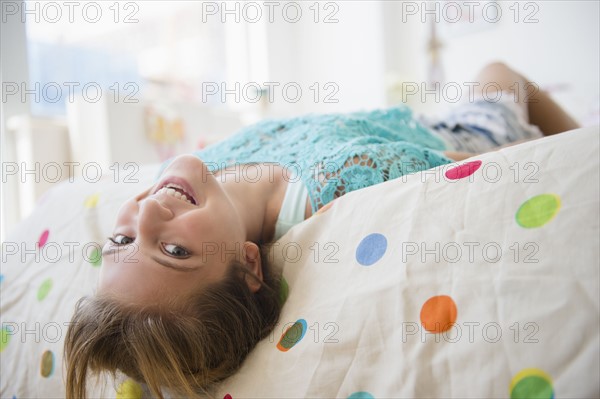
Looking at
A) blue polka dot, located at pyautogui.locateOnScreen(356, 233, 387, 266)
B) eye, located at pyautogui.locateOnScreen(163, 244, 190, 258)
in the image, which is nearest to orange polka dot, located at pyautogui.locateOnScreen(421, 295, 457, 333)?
blue polka dot, located at pyautogui.locateOnScreen(356, 233, 387, 266)

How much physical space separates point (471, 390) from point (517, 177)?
255 mm

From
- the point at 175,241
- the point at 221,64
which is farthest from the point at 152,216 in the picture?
the point at 221,64

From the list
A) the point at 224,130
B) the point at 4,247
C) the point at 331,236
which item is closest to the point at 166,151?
the point at 224,130

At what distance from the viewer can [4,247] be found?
3.33 ft

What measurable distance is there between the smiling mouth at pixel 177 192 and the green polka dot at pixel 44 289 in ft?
0.82

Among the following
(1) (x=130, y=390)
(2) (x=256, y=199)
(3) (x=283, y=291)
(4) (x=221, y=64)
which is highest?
(4) (x=221, y=64)

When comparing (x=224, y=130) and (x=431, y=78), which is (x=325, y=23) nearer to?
(x=431, y=78)

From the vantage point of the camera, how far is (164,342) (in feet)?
2.17

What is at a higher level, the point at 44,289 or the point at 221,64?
the point at 221,64

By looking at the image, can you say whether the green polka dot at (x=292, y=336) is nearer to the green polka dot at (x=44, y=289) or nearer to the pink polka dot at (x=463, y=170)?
the pink polka dot at (x=463, y=170)

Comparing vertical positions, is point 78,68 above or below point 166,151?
above

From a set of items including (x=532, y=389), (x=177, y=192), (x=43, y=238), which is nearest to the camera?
(x=532, y=389)

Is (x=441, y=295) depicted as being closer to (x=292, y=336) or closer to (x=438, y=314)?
(x=438, y=314)

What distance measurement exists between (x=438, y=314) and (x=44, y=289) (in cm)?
69
